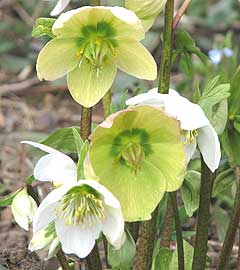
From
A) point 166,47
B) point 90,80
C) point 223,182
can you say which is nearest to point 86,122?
point 90,80

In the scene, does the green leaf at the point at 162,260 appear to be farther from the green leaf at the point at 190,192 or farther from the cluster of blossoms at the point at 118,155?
the cluster of blossoms at the point at 118,155

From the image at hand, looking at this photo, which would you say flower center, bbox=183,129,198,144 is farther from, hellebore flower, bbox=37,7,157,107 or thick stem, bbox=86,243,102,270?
thick stem, bbox=86,243,102,270

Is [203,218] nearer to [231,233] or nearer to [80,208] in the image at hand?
[231,233]

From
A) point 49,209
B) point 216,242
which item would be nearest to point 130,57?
point 49,209

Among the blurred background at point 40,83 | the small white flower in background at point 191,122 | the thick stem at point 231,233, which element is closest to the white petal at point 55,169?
the small white flower in background at point 191,122

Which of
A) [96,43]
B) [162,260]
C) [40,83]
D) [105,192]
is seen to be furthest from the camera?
[40,83]

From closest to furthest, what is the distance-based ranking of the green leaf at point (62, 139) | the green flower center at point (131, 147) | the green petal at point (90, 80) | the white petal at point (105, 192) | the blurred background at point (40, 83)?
the white petal at point (105, 192) < the green flower center at point (131, 147) < the green petal at point (90, 80) < the green leaf at point (62, 139) < the blurred background at point (40, 83)
